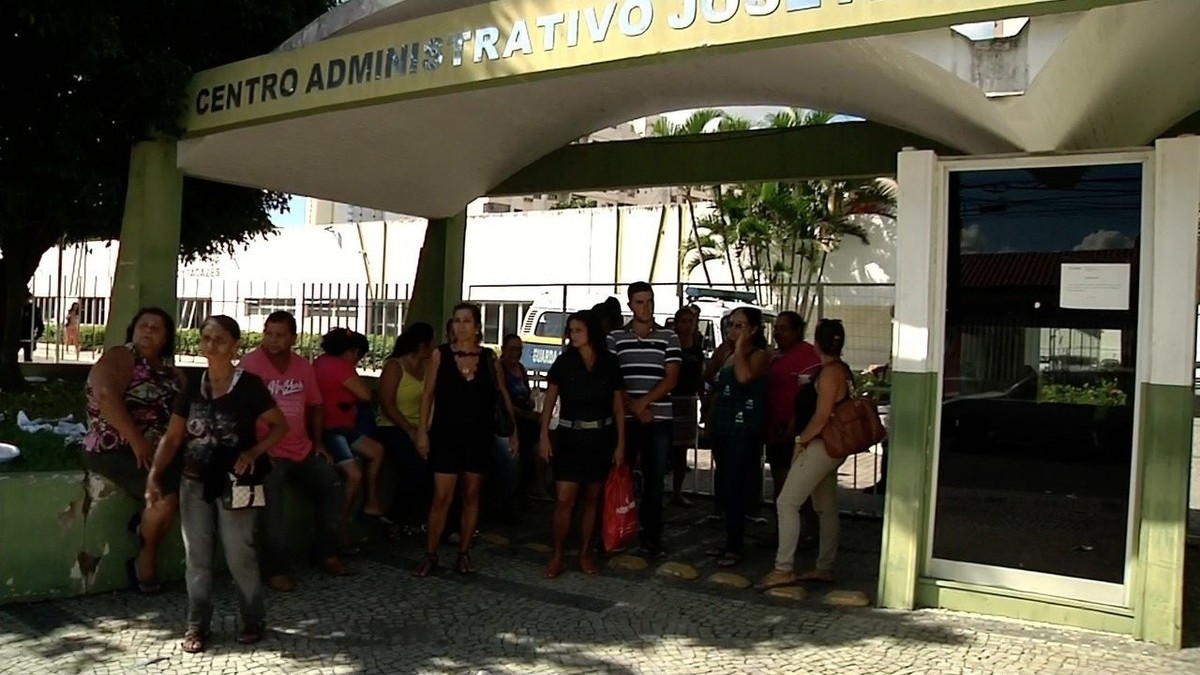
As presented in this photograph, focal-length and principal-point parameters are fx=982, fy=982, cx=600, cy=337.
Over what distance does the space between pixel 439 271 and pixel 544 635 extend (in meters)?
5.70

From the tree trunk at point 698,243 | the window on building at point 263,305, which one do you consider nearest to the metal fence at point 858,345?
the tree trunk at point 698,243

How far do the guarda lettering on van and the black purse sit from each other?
1.77 meters

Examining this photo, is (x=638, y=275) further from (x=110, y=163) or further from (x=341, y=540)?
(x=341, y=540)

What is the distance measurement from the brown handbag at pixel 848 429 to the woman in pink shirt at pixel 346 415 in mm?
2939

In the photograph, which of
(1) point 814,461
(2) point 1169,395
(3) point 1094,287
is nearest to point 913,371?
(1) point 814,461

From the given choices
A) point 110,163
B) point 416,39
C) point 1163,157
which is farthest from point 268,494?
point 1163,157

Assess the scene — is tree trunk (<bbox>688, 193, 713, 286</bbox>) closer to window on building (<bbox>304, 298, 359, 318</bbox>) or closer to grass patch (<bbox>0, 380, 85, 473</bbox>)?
window on building (<bbox>304, 298, 359, 318</bbox>)

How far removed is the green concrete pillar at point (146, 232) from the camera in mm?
7211

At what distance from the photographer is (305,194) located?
8.62m

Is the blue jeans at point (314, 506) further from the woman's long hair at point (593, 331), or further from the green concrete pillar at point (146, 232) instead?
the green concrete pillar at point (146, 232)

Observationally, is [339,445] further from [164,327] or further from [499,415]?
[164,327]

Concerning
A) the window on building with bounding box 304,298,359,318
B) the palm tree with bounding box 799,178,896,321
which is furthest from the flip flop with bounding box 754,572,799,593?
the palm tree with bounding box 799,178,896,321

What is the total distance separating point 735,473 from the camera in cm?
633

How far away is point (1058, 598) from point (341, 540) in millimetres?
4240
